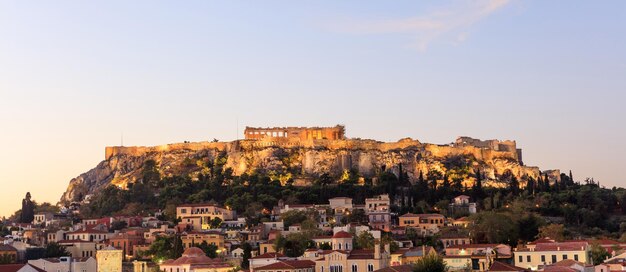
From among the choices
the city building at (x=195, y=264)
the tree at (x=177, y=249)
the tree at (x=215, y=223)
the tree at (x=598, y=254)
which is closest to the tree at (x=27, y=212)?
the tree at (x=215, y=223)

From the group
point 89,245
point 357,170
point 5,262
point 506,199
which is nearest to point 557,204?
point 506,199

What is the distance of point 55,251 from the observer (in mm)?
65938

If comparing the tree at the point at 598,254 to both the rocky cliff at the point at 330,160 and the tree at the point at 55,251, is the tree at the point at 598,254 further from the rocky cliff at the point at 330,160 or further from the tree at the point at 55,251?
the rocky cliff at the point at 330,160

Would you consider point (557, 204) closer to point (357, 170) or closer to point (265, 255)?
point (357, 170)

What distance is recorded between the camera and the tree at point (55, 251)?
65.5 meters

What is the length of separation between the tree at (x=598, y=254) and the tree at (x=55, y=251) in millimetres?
32105

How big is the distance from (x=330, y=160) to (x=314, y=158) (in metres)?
1.42

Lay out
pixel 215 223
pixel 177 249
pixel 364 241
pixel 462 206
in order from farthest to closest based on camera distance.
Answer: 1. pixel 462 206
2. pixel 215 223
3. pixel 177 249
4. pixel 364 241

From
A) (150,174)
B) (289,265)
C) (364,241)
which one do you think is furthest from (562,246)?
(150,174)

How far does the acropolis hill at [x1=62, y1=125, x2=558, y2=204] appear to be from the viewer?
92.4 meters

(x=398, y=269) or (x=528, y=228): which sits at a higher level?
(x=528, y=228)

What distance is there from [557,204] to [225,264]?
1160 inches

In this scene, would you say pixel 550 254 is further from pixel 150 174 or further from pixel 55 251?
pixel 150 174

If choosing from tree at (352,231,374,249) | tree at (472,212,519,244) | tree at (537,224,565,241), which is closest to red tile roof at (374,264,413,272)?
tree at (352,231,374,249)
